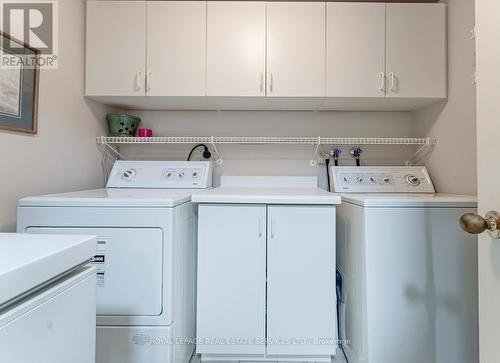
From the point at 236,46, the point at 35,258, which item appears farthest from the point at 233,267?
the point at 236,46

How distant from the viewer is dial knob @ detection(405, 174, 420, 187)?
202cm

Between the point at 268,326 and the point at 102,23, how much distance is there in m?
2.18

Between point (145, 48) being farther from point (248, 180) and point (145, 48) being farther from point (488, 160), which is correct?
point (488, 160)

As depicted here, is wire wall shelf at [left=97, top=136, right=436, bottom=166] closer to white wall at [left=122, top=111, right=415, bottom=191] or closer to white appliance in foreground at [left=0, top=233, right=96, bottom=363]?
white wall at [left=122, top=111, right=415, bottom=191]

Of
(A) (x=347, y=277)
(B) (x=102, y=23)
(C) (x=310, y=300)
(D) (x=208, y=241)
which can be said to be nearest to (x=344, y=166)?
(A) (x=347, y=277)

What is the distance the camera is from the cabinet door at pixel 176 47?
74.3 inches

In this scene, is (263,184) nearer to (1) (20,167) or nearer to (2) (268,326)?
(2) (268,326)

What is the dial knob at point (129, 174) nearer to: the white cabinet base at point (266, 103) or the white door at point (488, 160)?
the white cabinet base at point (266, 103)

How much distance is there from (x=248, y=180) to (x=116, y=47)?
4.34 feet

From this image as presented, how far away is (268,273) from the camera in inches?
61.5

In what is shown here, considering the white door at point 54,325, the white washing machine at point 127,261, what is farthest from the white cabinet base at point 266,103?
the white door at point 54,325

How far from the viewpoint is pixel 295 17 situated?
73.9 inches

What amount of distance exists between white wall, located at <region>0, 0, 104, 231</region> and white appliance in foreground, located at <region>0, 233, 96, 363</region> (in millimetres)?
718

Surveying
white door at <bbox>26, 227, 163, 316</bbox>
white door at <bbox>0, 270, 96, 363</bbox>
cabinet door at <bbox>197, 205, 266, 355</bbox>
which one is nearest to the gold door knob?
cabinet door at <bbox>197, 205, 266, 355</bbox>
